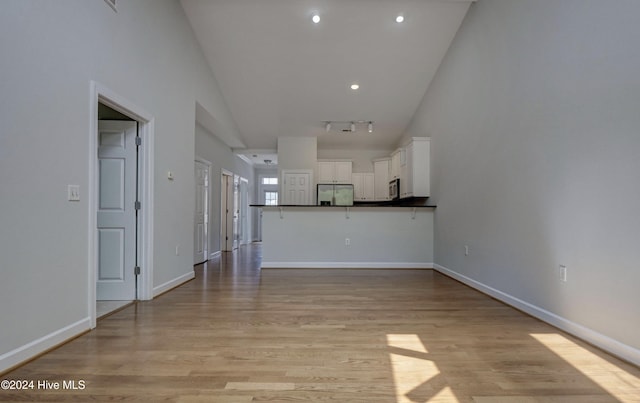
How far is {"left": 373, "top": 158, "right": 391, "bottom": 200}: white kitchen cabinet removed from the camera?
7680 millimetres

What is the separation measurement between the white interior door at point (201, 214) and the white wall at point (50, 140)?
112 inches

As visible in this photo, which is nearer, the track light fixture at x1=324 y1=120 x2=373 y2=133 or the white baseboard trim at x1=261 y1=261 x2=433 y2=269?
the white baseboard trim at x1=261 y1=261 x2=433 y2=269

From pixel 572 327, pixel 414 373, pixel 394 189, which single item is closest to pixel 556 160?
pixel 572 327

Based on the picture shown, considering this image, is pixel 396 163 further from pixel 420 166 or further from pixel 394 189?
pixel 420 166

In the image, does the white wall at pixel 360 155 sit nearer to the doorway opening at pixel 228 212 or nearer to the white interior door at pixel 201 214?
the doorway opening at pixel 228 212

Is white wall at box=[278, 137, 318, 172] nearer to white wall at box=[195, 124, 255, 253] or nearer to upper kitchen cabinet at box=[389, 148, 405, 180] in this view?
white wall at box=[195, 124, 255, 253]

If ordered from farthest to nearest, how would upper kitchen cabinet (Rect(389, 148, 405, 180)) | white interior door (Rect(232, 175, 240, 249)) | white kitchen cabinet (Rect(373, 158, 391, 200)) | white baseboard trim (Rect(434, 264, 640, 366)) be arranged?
white interior door (Rect(232, 175, 240, 249)), white kitchen cabinet (Rect(373, 158, 391, 200)), upper kitchen cabinet (Rect(389, 148, 405, 180)), white baseboard trim (Rect(434, 264, 640, 366))

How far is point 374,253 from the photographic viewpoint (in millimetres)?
5523

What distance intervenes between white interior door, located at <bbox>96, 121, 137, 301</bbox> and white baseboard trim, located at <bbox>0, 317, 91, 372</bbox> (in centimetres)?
95

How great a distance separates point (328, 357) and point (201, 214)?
15.9 ft

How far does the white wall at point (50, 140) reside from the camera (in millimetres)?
1885

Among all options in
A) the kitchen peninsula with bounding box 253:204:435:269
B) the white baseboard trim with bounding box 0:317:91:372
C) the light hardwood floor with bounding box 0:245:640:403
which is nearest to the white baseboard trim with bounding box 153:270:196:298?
the light hardwood floor with bounding box 0:245:640:403

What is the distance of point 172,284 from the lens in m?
3.95

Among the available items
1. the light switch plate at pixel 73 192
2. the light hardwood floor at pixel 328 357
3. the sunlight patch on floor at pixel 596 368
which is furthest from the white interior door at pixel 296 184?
the sunlight patch on floor at pixel 596 368
